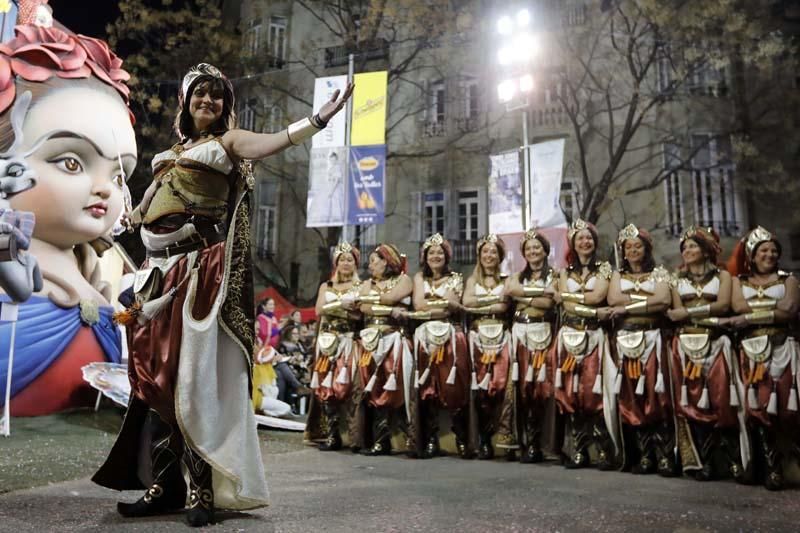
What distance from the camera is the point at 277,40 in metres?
18.5

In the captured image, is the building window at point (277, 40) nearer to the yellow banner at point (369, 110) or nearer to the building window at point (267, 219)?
the building window at point (267, 219)

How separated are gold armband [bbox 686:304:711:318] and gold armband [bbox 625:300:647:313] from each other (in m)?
0.31

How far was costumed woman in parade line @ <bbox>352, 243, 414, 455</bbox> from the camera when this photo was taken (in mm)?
6145

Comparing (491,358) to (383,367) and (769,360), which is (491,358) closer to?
(383,367)

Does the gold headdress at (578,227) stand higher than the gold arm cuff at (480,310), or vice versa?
the gold headdress at (578,227)

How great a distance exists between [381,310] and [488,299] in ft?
3.33

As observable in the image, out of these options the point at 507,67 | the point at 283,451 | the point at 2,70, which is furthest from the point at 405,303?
the point at 507,67

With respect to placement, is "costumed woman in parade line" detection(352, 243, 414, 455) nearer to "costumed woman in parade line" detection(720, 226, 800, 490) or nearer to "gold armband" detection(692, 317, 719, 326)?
"gold armband" detection(692, 317, 719, 326)

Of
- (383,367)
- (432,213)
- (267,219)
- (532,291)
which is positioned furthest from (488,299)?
(267,219)

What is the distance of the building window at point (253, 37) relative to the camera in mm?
17719

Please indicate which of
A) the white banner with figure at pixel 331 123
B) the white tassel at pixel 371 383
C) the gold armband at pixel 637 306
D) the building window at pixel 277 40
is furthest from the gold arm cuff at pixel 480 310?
the building window at pixel 277 40

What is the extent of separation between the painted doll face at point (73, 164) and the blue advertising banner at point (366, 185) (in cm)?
560

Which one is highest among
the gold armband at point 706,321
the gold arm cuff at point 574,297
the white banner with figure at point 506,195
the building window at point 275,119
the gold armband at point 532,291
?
the building window at point 275,119

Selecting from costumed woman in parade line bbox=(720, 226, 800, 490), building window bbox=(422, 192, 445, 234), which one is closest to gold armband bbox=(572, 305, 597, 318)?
costumed woman in parade line bbox=(720, 226, 800, 490)
